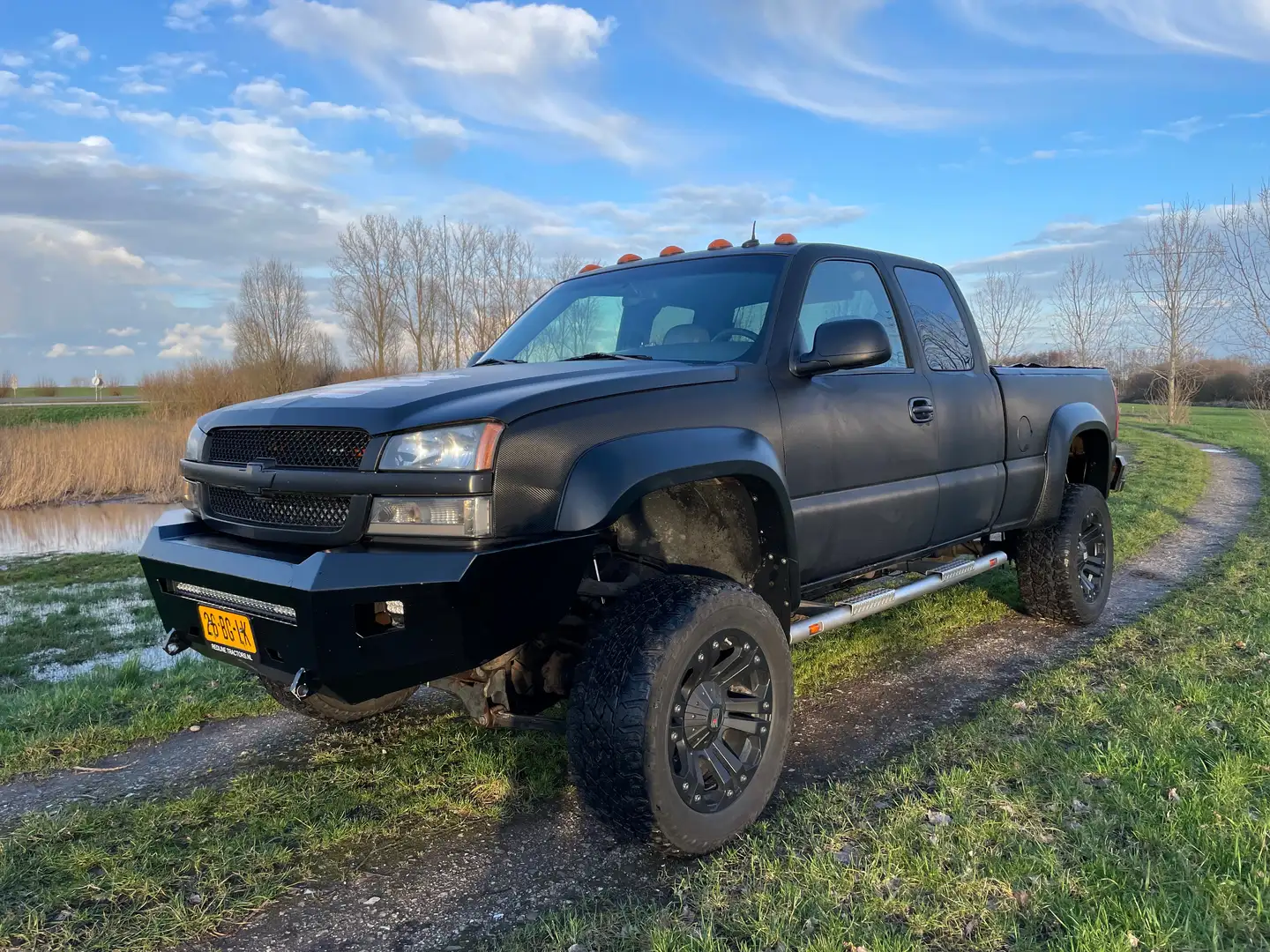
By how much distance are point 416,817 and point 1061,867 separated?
2.16 metres

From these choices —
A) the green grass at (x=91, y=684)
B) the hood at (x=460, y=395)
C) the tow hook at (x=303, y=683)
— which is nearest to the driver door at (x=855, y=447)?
the hood at (x=460, y=395)

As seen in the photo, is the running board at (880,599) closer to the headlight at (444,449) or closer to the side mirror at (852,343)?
the side mirror at (852,343)

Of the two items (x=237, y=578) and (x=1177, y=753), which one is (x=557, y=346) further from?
(x=1177, y=753)

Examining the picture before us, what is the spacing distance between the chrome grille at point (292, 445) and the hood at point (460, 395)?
1.2 inches

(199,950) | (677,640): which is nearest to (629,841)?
(677,640)

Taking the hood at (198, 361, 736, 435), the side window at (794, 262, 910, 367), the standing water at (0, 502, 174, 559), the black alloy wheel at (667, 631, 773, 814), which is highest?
the side window at (794, 262, 910, 367)

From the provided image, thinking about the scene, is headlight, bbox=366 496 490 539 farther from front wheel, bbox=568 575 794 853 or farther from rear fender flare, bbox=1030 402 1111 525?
rear fender flare, bbox=1030 402 1111 525

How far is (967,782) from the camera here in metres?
3.08

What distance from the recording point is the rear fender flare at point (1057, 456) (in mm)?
5121

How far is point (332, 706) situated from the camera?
3840 mm

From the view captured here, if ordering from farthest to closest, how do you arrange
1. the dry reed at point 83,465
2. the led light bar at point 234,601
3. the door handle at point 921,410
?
the dry reed at point 83,465 → the door handle at point 921,410 → the led light bar at point 234,601

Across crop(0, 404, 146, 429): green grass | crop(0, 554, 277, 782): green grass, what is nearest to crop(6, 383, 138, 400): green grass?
crop(0, 404, 146, 429): green grass

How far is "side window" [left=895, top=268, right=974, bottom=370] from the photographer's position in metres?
4.39

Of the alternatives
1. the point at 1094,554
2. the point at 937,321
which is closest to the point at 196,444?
the point at 937,321
